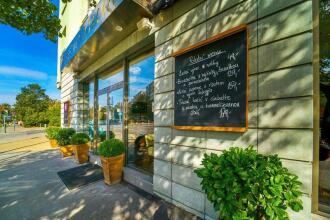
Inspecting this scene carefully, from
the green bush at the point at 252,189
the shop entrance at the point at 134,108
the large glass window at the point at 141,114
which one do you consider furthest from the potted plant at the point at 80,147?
the green bush at the point at 252,189

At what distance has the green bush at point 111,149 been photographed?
4957mm

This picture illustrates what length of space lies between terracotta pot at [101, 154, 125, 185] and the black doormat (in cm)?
59

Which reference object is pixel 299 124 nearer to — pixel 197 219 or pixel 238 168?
pixel 238 168

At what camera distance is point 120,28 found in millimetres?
5020

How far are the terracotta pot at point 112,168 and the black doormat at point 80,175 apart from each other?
595 mm

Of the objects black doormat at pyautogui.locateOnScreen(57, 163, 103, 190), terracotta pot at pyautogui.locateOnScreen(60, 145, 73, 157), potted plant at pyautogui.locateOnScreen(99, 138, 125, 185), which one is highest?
potted plant at pyautogui.locateOnScreen(99, 138, 125, 185)

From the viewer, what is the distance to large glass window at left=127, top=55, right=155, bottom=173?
17.1 ft

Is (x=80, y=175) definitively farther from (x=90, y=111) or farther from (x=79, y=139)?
(x=90, y=111)

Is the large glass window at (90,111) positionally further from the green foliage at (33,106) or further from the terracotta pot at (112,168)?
the green foliage at (33,106)

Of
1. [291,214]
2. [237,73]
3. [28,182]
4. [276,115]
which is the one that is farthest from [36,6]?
[291,214]

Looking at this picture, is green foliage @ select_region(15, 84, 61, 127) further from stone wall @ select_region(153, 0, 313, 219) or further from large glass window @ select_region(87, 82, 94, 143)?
stone wall @ select_region(153, 0, 313, 219)

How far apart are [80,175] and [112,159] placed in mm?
1563

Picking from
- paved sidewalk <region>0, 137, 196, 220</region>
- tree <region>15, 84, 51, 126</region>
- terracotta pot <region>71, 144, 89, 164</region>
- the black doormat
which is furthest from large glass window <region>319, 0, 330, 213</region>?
tree <region>15, 84, 51, 126</region>

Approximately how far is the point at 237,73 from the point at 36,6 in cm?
498
